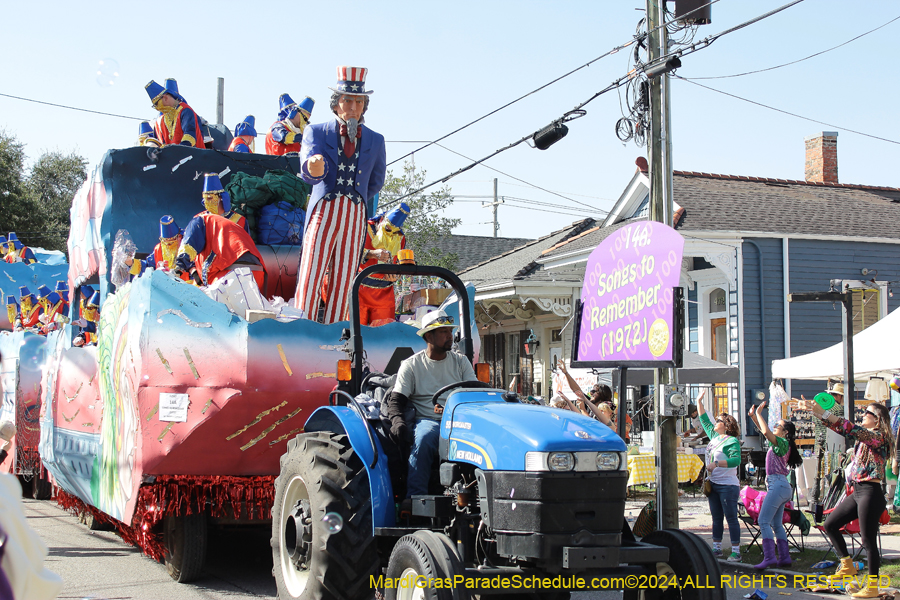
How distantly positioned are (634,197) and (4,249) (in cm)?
1270

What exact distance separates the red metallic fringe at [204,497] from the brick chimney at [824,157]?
19.6m

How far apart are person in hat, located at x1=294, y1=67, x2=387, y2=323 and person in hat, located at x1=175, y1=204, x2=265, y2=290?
72 centimetres

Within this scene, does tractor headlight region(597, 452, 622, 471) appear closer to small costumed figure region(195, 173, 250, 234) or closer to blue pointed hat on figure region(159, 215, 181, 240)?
small costumed figure region(195, 173, 250, 234)

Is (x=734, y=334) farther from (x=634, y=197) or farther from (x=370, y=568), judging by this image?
(x=370, y=568)

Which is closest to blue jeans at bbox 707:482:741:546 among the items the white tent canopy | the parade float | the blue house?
the parade float

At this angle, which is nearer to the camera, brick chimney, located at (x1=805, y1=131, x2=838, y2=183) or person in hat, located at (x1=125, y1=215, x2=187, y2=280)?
person in hat, located at (x1=125, y1=215, x2=187, y2=280)

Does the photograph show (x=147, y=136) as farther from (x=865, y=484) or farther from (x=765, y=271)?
(x=765, y=271)

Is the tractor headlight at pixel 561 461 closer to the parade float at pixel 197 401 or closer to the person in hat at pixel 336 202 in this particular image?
the parade float at pixel 197 401

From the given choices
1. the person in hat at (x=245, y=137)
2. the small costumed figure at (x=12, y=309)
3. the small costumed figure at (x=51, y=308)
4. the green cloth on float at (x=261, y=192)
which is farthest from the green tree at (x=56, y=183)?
the green cloth on float at (x=261, y=192)

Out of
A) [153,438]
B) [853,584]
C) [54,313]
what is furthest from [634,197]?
[153,438]

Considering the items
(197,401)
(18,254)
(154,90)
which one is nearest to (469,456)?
(197,401)

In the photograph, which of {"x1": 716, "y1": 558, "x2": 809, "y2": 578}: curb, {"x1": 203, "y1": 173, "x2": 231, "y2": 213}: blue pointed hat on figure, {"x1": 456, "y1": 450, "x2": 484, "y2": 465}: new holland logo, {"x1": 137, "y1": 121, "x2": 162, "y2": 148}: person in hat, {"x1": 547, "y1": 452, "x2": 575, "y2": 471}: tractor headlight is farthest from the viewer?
{"x1": 137, "y1": 121, "x2": 162, "y2": 148}: person in hat

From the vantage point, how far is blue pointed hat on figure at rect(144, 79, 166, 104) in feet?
35.7

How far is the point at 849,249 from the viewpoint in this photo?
59.3ft
